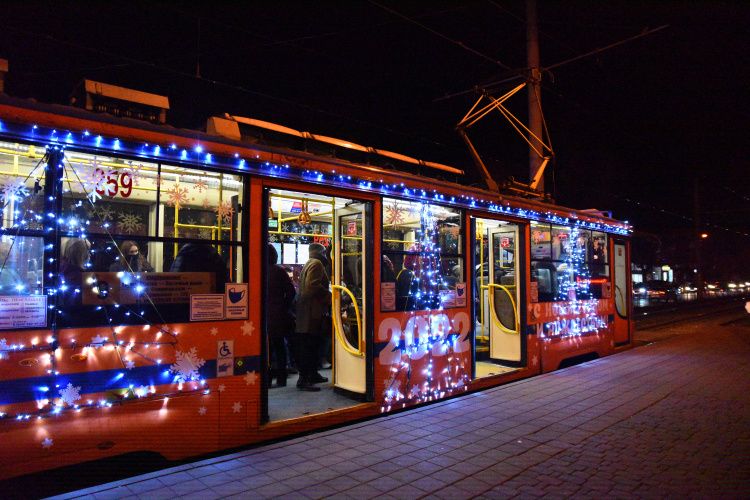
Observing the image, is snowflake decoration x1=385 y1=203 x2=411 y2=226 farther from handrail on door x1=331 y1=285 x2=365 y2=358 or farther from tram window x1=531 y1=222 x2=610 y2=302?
tram window x1=531 y1=222 x2=610 y2=302

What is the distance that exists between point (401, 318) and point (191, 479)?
2656 millimetres

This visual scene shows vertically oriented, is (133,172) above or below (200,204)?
above

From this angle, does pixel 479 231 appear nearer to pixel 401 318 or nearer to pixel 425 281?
pixel 425 281

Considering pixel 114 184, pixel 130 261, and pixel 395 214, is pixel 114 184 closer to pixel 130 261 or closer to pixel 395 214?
pixel 130 261

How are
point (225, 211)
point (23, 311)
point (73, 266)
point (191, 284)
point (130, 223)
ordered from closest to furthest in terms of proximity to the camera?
point (23, 311) < point (73, 266) < point (130, 223) < point (191, 284) < point (225, 211)

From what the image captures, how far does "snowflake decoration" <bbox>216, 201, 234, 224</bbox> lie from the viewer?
4172mm

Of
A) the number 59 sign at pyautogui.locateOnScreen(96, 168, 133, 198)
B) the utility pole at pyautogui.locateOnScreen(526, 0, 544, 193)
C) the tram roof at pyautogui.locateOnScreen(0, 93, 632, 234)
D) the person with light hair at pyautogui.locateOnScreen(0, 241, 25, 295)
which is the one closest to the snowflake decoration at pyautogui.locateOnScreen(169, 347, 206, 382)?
the person with light hair at pyautogui.locateOnScreen(0, 241, 25, 295)

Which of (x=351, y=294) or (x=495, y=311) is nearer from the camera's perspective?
(x=351, y=294)

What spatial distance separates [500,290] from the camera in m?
7.95

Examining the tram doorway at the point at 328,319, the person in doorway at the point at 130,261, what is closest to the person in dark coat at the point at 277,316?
the tram doorway at the point at 328,319

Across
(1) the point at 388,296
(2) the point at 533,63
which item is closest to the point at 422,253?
(1) the point at 388,296

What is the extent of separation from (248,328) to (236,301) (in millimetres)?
263

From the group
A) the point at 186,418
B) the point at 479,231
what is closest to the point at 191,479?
the point at 186,418

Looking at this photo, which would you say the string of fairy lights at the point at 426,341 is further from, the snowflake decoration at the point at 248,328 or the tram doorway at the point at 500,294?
the snowflake decoration at the point at 248,328
